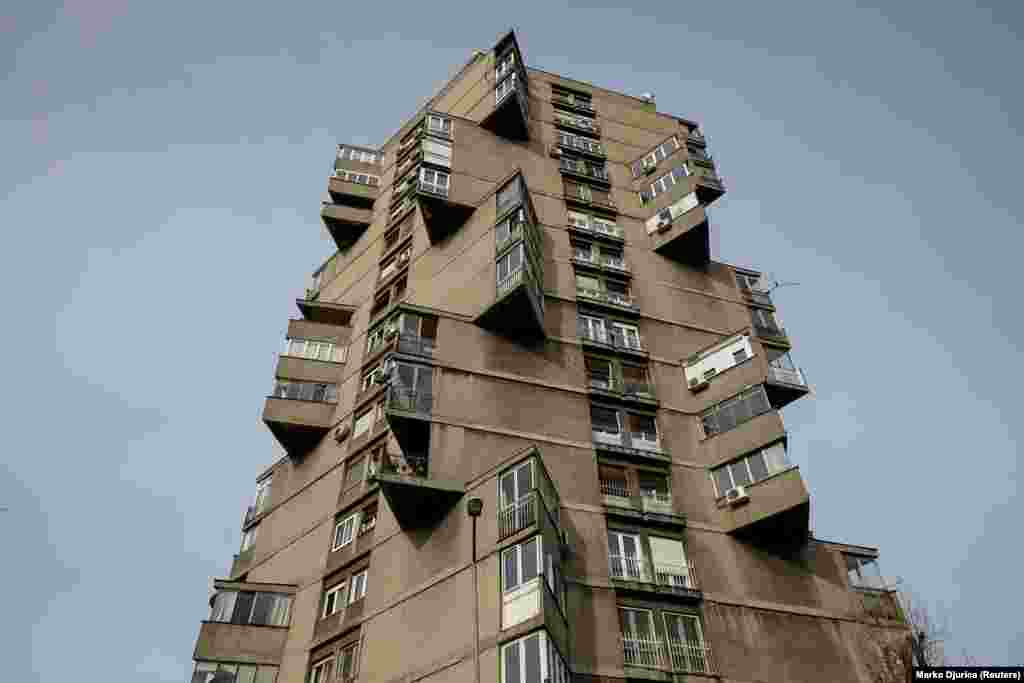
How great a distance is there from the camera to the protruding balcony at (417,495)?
955 inches

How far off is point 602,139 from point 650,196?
716 cm

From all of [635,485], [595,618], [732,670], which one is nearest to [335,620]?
[595,618]

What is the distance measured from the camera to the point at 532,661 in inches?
751

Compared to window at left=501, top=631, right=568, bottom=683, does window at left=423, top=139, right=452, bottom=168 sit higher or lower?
higher

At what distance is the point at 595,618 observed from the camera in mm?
22922

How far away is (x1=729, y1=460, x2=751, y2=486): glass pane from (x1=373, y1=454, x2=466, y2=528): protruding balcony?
1039 centimetres

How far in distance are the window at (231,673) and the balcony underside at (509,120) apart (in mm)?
29999

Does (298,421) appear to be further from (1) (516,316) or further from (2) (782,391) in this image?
(2) (782,391)

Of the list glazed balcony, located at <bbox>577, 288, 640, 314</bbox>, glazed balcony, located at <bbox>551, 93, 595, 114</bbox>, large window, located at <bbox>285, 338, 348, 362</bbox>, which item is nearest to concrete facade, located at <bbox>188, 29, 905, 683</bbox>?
glazed balcony, located at <bbox>577, 288, 640, 314</bbox>

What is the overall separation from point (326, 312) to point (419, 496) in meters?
19.2

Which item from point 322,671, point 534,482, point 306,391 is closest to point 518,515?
point 534,482

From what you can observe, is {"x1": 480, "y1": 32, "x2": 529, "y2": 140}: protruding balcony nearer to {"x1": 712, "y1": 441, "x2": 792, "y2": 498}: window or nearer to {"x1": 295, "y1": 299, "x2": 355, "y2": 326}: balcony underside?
{"x1": 295, "y1": 299, "x2": 355, "y2": 326}: balcony underside

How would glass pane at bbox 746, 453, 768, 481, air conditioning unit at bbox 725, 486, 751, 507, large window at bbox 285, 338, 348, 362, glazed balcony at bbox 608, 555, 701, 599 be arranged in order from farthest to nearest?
large window at bbox 285, 338, 348, 362 → glass pane at bbox 746, 453, 768, 481 → air conditioning unit at bbox 725, 486, 751, 507 → glazed balcony at bbox 608, 555, 701, 599

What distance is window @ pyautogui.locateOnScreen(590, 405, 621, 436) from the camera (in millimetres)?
29422
